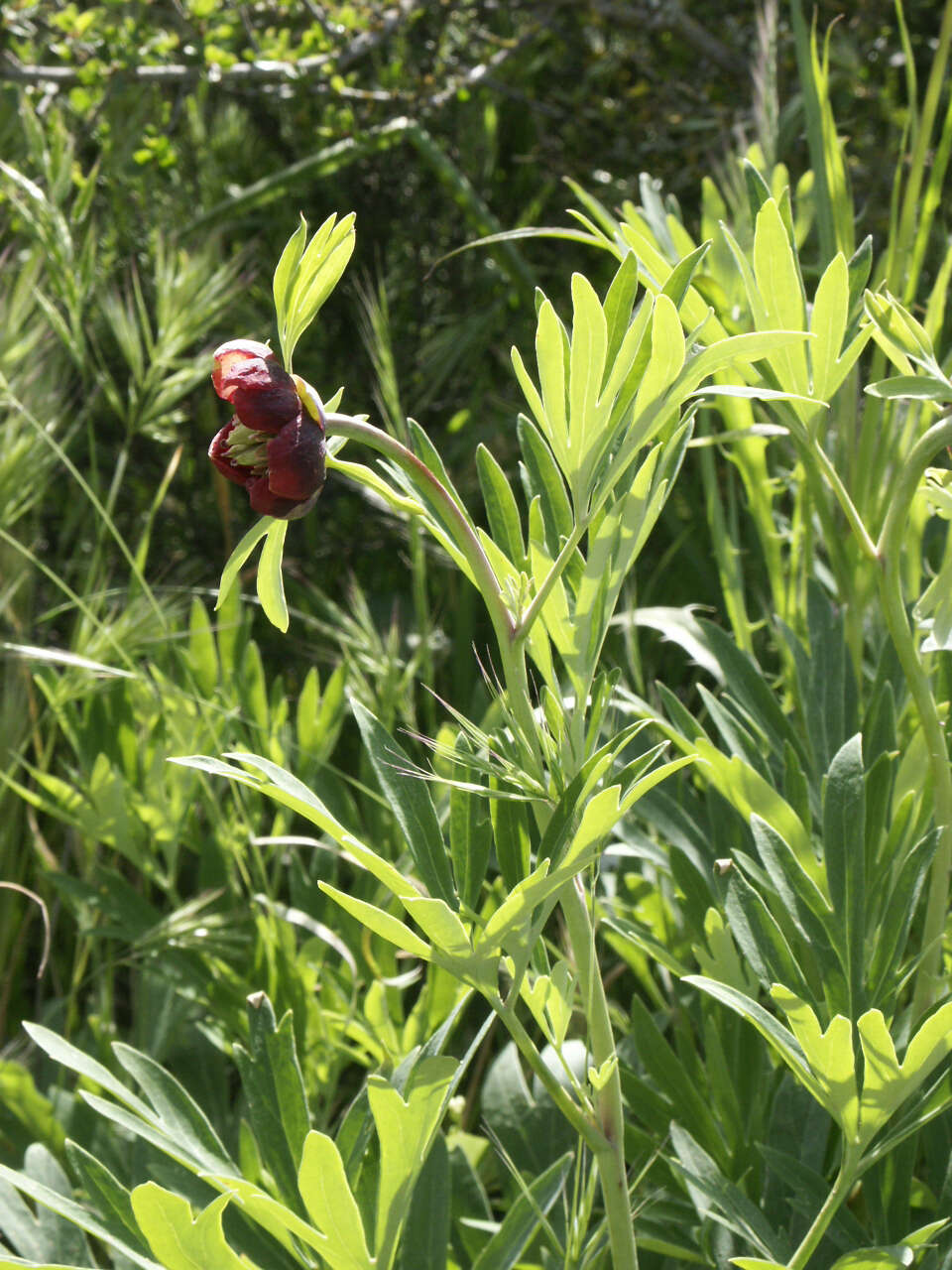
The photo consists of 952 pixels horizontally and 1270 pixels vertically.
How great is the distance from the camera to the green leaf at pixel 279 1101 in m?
0.53

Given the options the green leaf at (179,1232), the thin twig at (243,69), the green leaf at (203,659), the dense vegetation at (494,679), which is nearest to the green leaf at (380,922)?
the dense vegetation at (494,679)

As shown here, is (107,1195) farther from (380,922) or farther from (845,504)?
(845,504)

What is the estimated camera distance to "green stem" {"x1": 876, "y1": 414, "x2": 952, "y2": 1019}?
0.49m

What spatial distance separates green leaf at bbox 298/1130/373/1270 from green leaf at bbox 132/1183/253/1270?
0.10ft

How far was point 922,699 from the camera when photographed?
0.50 metres

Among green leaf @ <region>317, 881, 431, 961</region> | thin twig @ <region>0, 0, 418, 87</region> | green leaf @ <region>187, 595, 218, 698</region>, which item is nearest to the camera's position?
green leaf @ <region>317, 881, 431, 961</region>

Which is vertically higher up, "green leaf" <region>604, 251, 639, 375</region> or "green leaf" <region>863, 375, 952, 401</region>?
"green leaf" <region>604, 251, 639, 375</region>

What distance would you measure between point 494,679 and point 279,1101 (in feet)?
0.71

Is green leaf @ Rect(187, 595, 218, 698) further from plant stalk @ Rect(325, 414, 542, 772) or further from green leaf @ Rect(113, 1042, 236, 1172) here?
plant stalk @ Rect(325, 414, 542, 772)

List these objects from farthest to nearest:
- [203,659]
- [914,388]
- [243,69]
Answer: [243,69], [203,659], [914,388]

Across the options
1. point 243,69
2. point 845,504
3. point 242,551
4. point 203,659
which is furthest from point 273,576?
point 243,69

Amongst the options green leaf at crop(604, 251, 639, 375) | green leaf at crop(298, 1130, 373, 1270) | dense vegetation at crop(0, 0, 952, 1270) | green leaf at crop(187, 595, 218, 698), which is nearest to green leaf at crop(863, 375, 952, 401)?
dense vegetation at crop(0, 0, 952, 1270)

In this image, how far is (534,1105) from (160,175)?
1.06 m

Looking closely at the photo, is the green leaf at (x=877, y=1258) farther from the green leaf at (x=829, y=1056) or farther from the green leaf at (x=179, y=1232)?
the green leaf at (x=179, y=1232)
